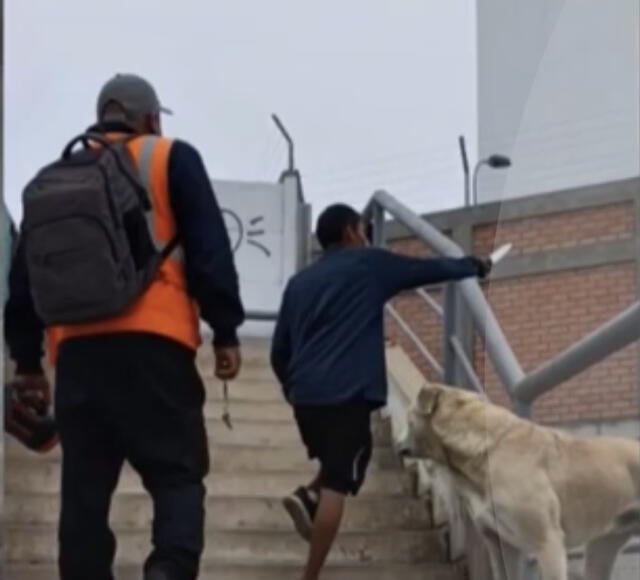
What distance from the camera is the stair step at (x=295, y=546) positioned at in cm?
572

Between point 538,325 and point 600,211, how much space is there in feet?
0.89

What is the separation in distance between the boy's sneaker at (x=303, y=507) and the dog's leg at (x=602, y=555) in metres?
3.28

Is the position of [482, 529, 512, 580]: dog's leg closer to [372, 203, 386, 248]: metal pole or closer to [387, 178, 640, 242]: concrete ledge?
[387, 178, 640, 242]: concrete ledge

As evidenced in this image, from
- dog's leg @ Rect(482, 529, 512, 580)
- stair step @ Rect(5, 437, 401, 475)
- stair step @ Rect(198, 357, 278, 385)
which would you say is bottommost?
stair step @ Rect(198, 357, 278, 385)

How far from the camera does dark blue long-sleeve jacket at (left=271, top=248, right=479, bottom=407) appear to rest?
5418 mm

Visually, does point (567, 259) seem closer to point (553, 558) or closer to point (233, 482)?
point (553, 558)

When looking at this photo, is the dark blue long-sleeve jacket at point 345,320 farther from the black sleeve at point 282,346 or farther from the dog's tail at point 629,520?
the dog's tail at point 629,520

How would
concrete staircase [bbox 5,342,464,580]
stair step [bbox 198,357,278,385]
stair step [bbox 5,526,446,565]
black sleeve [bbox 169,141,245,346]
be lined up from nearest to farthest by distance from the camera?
1. black sleeve [bbox 169,141,245,346]
2. concrete staircase [bbox 5,342,464,580]
3. stair step [bbox 5,526,446,565]
4. stair step [bbox 198,357,278,385]

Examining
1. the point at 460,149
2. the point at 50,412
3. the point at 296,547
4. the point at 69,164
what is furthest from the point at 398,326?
the point at 69,164

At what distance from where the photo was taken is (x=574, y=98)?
182cm

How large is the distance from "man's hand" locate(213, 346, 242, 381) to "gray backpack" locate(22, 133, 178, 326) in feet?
0.84

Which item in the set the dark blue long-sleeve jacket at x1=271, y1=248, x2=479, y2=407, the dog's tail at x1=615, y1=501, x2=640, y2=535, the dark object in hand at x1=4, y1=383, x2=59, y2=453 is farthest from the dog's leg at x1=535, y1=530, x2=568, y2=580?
the dark blue long-sleeve jacket at x1=271, y1=248, x2=479, y2=407

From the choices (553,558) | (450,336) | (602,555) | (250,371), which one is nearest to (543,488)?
(553,558)

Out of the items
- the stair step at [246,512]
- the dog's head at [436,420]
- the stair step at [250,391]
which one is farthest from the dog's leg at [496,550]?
the stair step at [250,391]
